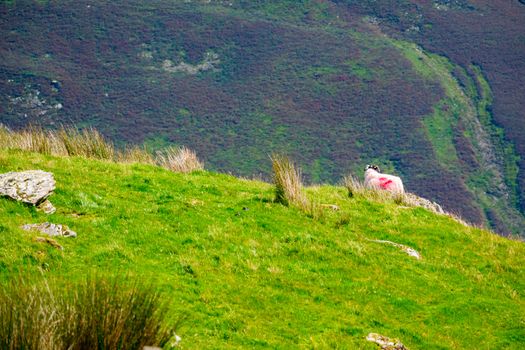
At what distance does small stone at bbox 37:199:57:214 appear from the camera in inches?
600

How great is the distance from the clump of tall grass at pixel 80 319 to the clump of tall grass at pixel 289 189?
1001cm

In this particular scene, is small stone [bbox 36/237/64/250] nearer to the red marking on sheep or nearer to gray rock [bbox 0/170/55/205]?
gray rock [bbox 0/170/55/205]

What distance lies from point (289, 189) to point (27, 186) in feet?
→ 20.7

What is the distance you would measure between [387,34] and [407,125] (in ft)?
149

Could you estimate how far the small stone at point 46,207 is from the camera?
15242mm

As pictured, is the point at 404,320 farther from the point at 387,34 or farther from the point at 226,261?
the point at 387,34

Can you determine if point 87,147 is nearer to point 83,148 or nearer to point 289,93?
point 83,148

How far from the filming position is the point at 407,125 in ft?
533

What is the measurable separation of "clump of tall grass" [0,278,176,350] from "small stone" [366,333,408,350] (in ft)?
16.0

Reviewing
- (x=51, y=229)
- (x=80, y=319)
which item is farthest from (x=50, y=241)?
(x=80, y=319)

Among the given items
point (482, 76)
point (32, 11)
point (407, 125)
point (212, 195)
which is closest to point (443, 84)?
point (482, 76)

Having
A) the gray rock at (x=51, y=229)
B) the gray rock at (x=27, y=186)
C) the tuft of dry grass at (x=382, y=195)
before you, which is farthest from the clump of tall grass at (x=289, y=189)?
the gray rock at (x=51, y=229)

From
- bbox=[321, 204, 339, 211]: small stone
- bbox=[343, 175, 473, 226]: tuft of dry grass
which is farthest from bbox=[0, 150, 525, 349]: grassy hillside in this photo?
bbox=[343, 175, 473, 226]: tuft of dry grass

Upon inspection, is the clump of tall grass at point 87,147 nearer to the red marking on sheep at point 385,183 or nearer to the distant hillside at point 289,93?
the red marking on sheep at point 385,183
